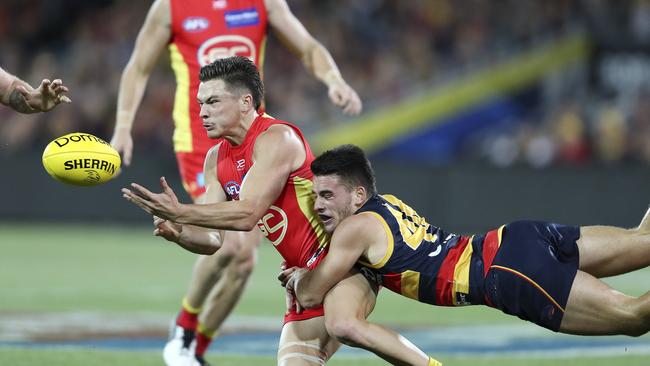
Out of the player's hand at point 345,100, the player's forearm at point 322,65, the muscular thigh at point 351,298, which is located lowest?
the muscular thigh at point 351,298

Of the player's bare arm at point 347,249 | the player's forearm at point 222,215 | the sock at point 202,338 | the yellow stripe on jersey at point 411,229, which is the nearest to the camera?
the player's forearm at point 222,215

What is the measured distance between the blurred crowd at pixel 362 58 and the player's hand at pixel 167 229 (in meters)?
12.3

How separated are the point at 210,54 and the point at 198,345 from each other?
1985mm

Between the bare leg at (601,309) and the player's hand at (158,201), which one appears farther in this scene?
the bare leg at (601,309)

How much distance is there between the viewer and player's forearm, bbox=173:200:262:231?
547cm

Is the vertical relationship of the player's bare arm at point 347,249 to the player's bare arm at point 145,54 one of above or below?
below

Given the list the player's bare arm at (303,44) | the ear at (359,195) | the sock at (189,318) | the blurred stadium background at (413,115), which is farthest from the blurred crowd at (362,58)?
the ear at (359,195)

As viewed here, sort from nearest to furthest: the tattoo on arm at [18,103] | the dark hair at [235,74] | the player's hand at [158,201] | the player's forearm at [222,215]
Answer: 1. the player's hand at [158,201]
2. the player's forearm at [222,215]
3. the dark hair at [235,74]
4. the tattoo on arm at [18,103]

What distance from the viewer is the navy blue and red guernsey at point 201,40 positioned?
7.70 m

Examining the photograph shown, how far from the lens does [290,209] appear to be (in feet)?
19.9

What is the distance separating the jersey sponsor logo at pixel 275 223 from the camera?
20.0 feet

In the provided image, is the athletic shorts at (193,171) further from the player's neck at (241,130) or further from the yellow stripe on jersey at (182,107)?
the player's neck at (241,130)

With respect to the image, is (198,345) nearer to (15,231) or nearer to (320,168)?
(320,168)

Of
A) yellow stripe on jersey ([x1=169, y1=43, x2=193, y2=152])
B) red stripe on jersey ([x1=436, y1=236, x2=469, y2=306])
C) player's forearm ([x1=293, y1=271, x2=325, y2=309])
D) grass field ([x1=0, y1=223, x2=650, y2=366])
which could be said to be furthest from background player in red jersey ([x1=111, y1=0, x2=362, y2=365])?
red stripe on jersey ([x1=436, y1=236, x2=469, y2=306])
